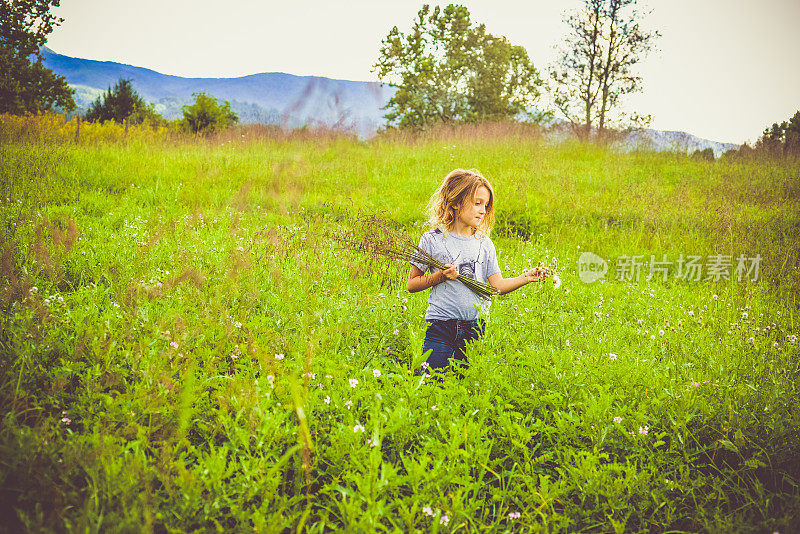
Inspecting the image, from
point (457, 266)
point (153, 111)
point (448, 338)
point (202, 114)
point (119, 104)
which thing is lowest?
point (448, 338)

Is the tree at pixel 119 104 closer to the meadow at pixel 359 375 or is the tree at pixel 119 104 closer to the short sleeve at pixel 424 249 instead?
the meadow at pixel 359 375

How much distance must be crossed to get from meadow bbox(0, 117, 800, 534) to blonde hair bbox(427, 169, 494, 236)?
31.8 inches

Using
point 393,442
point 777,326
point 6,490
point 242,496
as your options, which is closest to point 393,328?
point 393,442

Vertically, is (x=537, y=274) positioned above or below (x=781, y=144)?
below

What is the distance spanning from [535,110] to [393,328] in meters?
24.4

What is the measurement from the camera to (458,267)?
10.3 ft

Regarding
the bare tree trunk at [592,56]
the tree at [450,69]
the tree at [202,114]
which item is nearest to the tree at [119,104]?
the tree at [202,114]

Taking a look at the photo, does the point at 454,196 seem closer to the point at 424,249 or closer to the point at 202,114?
the point at 424,249

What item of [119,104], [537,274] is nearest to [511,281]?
[537,274]

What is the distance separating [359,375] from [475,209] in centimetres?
149

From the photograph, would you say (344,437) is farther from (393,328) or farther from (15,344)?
(15,344)

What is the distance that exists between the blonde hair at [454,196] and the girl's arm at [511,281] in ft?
1.33

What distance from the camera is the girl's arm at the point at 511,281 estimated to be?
2776mm

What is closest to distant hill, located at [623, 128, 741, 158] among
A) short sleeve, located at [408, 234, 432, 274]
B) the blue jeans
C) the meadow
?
the meadow
